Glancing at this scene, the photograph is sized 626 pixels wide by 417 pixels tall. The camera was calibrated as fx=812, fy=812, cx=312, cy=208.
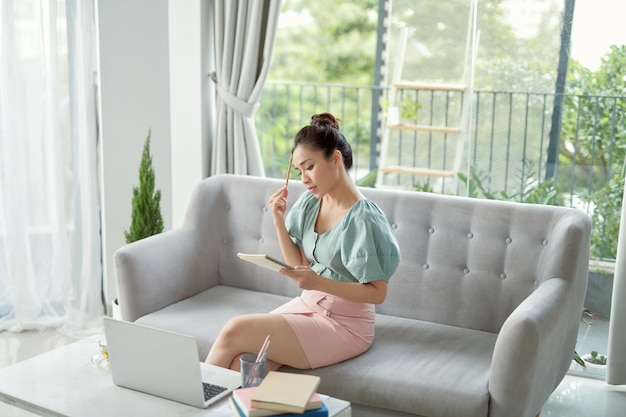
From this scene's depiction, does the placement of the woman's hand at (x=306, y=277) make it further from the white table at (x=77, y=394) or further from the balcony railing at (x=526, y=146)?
the balcony railing at (x=526, y=146)

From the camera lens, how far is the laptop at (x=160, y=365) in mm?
2219

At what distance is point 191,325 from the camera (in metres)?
3.12

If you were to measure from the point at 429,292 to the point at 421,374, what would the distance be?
0.54 metres

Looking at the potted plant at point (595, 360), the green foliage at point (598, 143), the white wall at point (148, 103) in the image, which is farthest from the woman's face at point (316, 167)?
the potted plant at point (595, 360)

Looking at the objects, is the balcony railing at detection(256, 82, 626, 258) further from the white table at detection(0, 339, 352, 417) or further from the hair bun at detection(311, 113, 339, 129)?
the white table at detection(0, 339, 352, 417)

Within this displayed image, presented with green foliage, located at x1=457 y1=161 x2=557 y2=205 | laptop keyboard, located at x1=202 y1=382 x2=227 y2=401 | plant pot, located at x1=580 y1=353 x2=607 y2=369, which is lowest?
plant pot, located at x1=580 y1=353 x2=607 y2=369

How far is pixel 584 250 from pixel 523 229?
Result: 23cm

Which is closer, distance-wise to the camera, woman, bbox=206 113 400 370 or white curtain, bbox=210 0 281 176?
woman, bbox=206 113 400 370

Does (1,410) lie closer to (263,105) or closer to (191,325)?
(191,325)

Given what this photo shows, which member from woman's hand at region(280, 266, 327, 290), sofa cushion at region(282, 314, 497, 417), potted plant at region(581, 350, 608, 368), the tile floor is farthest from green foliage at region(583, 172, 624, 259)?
woman's hand at region(280, 266, 327, 290)

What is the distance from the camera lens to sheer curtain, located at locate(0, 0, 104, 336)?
12.8 ft

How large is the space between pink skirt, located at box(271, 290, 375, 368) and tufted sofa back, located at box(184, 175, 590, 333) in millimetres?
328

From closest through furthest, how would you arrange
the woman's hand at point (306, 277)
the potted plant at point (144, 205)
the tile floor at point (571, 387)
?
the woman's hand at point (306, 277), the tile floor at point (571, 387), the potted plant at point (144, 205)

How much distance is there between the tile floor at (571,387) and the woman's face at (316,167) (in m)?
1.37
